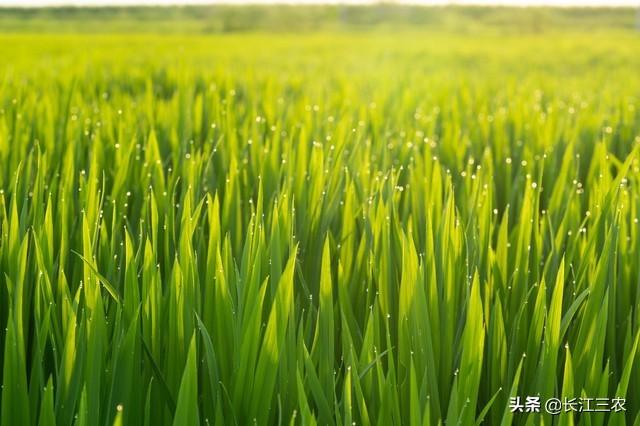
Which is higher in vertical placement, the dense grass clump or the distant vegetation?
the dense grass clump

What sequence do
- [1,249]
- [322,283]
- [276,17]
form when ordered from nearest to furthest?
[322,283], [1,249], [276,17]

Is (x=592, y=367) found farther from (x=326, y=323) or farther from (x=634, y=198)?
(x=634, y=198)

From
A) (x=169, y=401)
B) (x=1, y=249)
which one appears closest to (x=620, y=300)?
(x=169, y=401)

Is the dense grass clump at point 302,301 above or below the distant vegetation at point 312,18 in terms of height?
above

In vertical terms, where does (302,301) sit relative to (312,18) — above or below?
above

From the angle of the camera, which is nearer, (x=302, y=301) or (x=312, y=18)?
(x=302, y=301)

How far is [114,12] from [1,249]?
87.2ft

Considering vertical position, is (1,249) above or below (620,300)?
above

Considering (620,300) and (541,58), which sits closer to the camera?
(620,300)

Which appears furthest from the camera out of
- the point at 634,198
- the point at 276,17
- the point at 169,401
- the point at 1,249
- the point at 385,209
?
the point at 276,17

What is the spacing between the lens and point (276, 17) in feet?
84.7

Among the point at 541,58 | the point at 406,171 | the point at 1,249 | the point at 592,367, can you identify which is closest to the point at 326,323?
the point at 592,367

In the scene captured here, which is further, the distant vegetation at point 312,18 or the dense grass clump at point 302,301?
the distant vegetation at point 312,18

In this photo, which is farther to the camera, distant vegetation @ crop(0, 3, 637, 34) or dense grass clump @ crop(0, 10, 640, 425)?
distant vegetation @ crop(0, 3, 637, 34)
